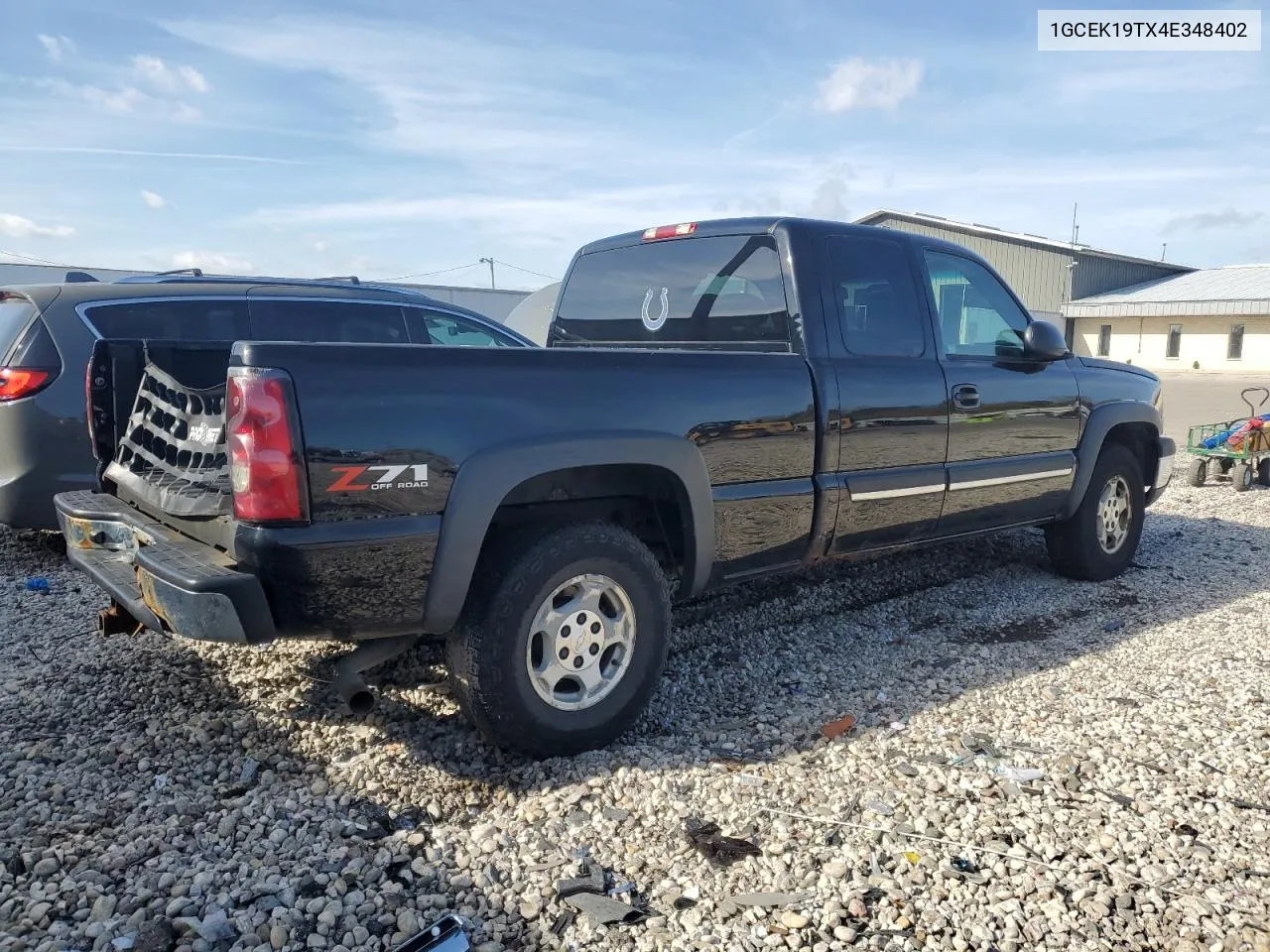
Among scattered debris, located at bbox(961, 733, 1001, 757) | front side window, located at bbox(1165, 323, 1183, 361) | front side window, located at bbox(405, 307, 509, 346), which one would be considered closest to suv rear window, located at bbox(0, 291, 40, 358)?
front side window, located at bbox(405, 307, 509, 346)

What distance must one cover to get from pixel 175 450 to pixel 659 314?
2.27m

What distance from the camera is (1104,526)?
562cm

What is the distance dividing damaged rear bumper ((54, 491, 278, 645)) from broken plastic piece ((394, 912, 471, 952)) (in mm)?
929

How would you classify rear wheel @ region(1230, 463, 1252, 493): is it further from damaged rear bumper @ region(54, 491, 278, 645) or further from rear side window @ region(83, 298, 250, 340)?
damaged rear bumper @ region(54, 491, 278, 645)

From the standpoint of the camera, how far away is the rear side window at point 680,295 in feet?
13.3

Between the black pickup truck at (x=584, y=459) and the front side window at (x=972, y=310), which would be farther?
the front side window at (x=972, y=310)

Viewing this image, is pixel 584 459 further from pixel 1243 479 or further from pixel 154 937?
pixel 1243 479

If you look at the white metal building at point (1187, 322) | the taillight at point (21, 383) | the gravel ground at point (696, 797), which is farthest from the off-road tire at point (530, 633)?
the white metal building at point (1187, 322)

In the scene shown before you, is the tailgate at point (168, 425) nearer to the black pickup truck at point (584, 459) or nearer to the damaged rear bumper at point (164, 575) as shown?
the black pickup truck at point (584, 459)

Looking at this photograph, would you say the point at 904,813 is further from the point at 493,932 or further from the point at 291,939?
the point at 291,939

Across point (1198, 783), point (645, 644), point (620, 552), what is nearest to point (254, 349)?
point (620, 552)

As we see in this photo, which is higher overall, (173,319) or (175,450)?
(173,319)

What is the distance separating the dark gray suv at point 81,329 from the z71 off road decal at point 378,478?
9.47ft

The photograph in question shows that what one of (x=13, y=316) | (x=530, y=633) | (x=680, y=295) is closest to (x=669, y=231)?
(x=680, y=295)
